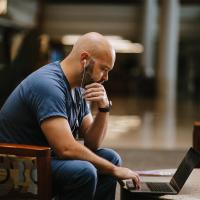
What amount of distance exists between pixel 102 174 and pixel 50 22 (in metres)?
22.3

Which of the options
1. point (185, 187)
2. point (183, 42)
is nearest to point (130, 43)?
point (183, 42)

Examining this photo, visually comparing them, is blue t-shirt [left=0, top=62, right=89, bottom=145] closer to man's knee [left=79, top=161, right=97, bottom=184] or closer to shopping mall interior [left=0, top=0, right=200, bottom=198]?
man's knee [left=79, top=161, right=97, bottom=184]

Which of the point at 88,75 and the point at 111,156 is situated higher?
the point at 88,75

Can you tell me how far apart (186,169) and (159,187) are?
16 centimetres

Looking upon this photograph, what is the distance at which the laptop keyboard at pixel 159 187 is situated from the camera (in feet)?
8.71

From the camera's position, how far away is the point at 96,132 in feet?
9.61

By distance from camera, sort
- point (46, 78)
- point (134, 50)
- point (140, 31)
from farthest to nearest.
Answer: point (134, 50)
point (140, 31)
point (46, 78)

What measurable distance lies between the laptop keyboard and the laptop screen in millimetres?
39

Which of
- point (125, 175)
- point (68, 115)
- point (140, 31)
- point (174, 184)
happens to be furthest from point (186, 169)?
point (140, 31)

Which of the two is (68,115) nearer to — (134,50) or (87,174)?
(87,174)

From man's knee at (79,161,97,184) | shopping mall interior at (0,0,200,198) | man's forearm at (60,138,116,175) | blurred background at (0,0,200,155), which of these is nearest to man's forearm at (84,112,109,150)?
man's forearm at (60,138,116,175)

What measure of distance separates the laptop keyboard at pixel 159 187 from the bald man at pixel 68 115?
117 millimetres

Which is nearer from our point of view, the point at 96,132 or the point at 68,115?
the point at 68,115

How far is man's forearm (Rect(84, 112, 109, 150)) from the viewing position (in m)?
2.90
